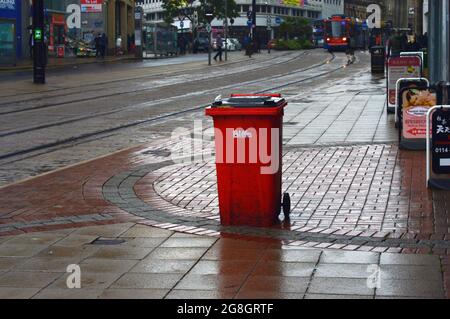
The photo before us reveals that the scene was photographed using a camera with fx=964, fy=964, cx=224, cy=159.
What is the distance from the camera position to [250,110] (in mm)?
8891

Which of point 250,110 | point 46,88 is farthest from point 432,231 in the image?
point 46,88

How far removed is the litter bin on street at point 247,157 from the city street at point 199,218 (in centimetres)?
19

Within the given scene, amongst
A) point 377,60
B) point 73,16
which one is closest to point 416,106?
point 377,60

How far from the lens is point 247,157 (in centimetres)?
900

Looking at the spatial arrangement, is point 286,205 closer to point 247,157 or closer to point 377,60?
point 247,157

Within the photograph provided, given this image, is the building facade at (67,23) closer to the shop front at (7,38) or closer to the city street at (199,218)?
the shop front at (7,38)

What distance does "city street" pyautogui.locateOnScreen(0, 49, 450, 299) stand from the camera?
7.07m

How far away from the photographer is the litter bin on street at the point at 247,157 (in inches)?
352

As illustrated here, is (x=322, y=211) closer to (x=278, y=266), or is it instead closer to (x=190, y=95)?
(x=278, y=266)

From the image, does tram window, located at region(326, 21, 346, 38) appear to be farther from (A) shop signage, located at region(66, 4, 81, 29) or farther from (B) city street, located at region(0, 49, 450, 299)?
(B) city street, located at region(0, 49, 450, 299)

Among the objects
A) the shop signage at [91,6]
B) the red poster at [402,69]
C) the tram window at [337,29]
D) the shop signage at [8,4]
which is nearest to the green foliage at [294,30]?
the tram window at [337,29]

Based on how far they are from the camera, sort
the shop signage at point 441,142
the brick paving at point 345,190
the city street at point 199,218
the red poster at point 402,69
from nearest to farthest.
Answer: the city street at point 199,218, the brick paving at point 345,190, the shop signage at point 441,142, the red poster at point 402,69

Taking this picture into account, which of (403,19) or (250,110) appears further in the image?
(403,19)
